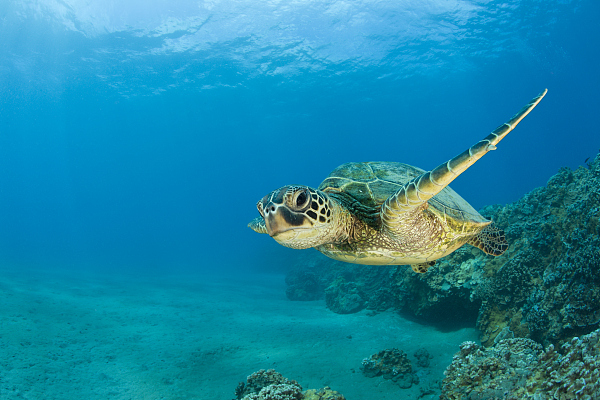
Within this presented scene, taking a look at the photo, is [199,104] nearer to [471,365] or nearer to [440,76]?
[440,76]

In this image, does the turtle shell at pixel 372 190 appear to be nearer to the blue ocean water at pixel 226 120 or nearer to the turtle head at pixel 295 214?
the turtle head at pixel 295 214

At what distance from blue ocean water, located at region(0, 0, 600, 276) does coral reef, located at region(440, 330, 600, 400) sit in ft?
70.8

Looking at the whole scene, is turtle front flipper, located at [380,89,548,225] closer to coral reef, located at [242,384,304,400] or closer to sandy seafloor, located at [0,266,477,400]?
coral reef, located at [242,384,304,400]

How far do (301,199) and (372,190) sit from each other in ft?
4.25

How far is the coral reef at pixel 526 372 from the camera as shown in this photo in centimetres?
194

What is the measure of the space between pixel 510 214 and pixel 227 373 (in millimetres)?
8025

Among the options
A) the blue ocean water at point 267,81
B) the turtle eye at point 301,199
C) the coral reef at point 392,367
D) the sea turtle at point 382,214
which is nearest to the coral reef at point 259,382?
the coral reef at point 392,367

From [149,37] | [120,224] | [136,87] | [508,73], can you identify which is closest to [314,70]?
[149,37]

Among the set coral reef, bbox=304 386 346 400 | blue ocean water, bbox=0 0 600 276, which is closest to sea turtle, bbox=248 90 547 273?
coral reef, bbox=304 386 346 400

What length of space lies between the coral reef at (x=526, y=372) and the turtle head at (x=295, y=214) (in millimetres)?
2064

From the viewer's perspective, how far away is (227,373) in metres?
5.37

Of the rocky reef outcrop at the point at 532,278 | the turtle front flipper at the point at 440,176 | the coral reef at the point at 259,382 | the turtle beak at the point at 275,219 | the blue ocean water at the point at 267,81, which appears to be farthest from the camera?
the blue ocean water at the point at 267,81

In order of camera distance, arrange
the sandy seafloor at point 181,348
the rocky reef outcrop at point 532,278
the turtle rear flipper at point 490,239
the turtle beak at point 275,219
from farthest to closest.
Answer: the sandy seafloor at point 181,348 → the turtle rear flipper at point 490,239 → the rocky reef outcrop at point 532,278 → the turtle beak at point 275,219

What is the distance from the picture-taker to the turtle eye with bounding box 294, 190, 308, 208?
238 centimetres
